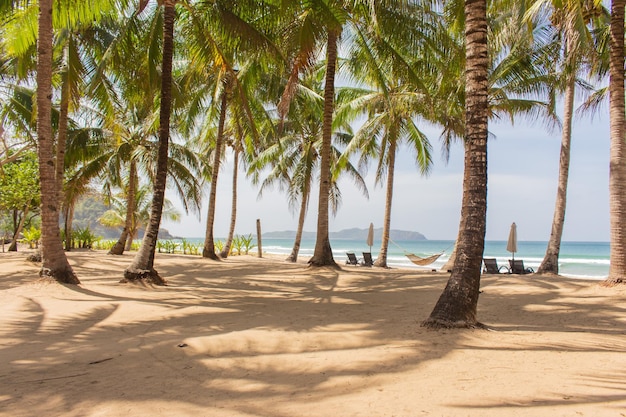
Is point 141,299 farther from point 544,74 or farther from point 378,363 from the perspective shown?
point 544,74

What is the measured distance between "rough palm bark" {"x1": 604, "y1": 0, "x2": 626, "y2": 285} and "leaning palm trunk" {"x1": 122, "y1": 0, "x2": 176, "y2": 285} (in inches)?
351

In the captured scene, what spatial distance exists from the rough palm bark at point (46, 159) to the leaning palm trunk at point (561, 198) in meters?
11.7

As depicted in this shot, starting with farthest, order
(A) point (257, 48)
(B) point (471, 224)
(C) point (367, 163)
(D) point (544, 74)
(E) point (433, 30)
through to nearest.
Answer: (C) point (367, 163) < (D) point (544, 74) < (E) point (433, 30) < (A) point (257, 48) < (B) point (471, 224)

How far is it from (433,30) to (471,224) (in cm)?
839

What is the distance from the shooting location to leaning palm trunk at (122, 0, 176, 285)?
9.22 metres

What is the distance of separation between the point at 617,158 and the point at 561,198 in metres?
3.75

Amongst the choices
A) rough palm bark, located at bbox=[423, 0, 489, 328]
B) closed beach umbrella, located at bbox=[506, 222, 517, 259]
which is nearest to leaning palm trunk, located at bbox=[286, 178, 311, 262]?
closed beach umbrella, located at bbox=[506, 222, 517, 259]

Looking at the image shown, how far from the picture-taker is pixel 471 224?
17.4ft

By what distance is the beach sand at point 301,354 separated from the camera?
3143 millimetres

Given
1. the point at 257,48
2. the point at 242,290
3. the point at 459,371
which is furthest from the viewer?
the point at 257,48

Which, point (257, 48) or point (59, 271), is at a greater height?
point (257, 48)

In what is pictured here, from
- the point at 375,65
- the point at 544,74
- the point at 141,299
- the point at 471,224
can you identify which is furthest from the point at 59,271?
the point at 544,74

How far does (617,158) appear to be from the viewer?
8.65m

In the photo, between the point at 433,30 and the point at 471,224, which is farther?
the point at 433,30
